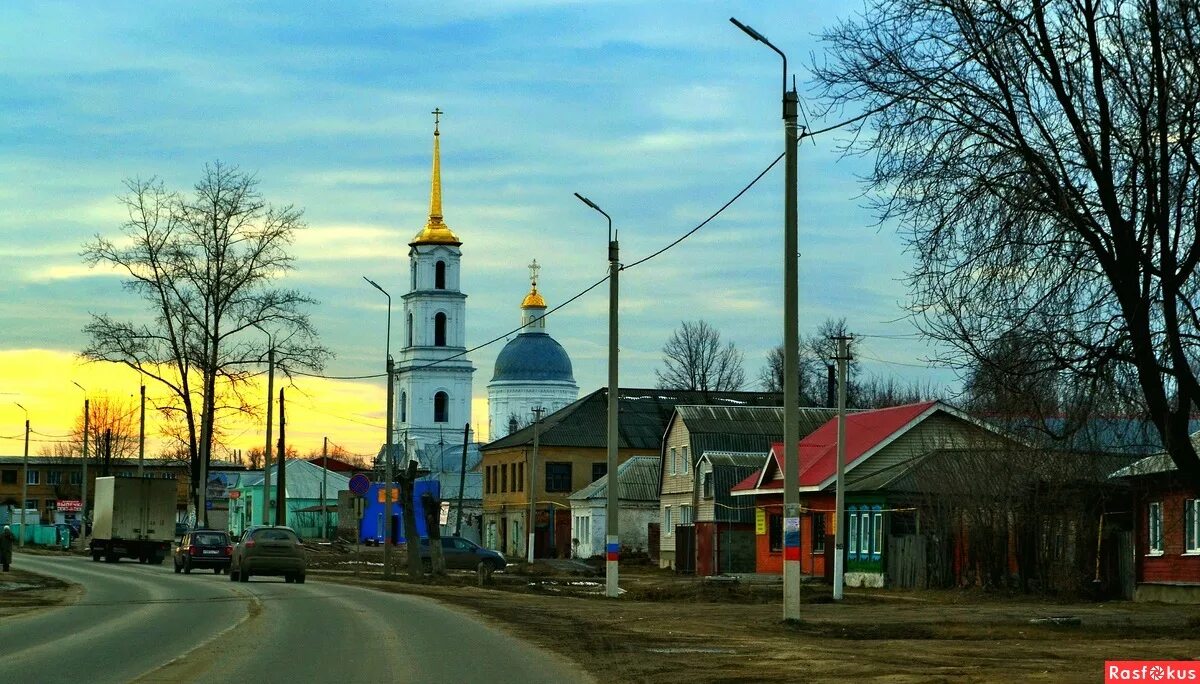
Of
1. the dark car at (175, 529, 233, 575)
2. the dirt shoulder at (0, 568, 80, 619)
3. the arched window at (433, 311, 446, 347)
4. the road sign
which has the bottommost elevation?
the dirt shoulder at (0, 568, 80, 619)

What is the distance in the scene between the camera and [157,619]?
24656mm

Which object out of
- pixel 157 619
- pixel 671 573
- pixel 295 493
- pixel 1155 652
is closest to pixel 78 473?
pixel 295 493

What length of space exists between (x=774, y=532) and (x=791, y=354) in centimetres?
2987

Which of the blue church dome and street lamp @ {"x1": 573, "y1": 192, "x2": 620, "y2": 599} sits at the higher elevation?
the blue church dome

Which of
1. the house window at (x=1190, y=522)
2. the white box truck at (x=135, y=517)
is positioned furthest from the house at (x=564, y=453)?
the house window at (x=1190, y=522)

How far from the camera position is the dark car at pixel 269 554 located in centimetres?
4150

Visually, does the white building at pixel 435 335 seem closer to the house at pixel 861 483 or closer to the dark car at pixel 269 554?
the house at pixel 861 483

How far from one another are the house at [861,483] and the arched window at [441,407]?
9060cm

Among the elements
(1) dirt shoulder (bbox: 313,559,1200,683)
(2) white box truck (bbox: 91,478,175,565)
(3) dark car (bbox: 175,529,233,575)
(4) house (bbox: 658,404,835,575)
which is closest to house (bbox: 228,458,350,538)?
(4) house (bbox: 658,404,835,575)

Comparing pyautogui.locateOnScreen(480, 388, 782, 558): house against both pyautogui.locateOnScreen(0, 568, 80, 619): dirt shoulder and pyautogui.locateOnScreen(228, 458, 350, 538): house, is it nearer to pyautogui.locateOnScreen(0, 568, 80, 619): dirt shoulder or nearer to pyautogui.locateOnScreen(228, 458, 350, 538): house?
pyautogui.locateOnScreen(228, 458, 350, 538): house

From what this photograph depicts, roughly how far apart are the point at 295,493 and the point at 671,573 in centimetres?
6278

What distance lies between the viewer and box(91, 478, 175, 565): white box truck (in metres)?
56.8

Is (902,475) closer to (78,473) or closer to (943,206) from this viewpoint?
(943,206)

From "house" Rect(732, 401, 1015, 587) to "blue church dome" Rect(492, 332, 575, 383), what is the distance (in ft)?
264
